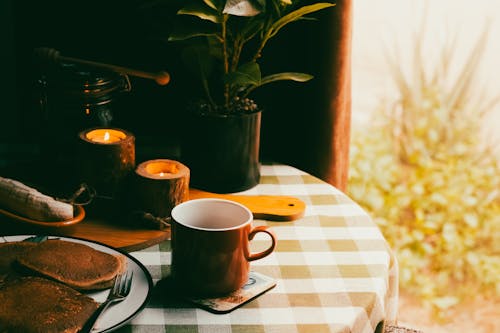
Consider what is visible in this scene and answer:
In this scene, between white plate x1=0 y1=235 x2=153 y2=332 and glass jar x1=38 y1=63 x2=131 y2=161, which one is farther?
glass jar x1=38 y1=63 x2=131 y2=161

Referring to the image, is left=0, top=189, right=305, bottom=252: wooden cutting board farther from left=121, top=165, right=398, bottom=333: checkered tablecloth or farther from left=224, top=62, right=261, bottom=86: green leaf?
left=224, top=62, right=261, bottom=86: green leaf

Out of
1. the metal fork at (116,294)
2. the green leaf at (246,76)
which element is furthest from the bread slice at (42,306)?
the green leaf at (246,76)

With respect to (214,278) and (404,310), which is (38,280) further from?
(404,310)

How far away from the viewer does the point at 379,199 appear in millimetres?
2662

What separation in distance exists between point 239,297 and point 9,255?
1.18 ft

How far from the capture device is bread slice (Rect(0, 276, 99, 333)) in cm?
85

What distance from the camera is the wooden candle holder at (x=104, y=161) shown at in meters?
1.25

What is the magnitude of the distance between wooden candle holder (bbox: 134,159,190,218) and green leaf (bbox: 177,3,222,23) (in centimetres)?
29

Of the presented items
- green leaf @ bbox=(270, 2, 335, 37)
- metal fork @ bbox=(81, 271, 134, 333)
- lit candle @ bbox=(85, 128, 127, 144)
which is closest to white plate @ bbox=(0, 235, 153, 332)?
metal fork @ bbox=(81, 271, 134, 333)

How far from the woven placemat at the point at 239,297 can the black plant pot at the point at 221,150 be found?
1.16 ft

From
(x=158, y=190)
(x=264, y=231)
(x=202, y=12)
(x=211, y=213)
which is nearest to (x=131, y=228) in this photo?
(x=158, y=190)

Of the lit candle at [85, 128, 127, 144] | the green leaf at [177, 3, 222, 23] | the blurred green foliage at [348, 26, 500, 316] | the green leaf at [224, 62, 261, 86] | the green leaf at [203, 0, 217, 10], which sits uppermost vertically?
the green leaf at [203, 0, 217, 10]

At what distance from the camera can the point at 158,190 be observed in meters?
1.20

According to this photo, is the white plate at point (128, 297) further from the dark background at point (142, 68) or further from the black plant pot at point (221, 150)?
the dark background at point (142, 68)
